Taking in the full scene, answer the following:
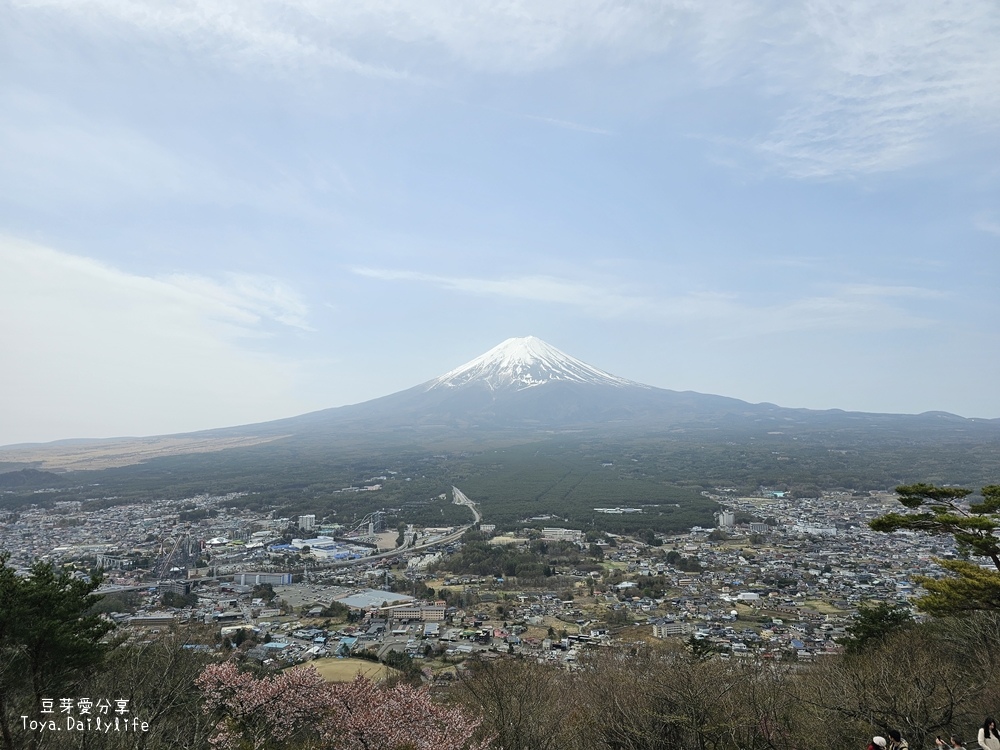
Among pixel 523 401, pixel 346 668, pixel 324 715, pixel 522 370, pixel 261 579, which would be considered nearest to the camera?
pixel 324 715

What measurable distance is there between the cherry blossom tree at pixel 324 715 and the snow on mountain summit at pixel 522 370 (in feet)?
406

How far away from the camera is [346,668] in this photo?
12.1m

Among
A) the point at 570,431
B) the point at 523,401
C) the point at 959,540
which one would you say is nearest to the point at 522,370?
the point at 523,401

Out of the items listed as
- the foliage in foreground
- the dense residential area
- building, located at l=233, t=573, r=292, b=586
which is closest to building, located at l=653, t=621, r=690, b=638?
the dense residential area

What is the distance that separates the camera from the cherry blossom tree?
199 inches

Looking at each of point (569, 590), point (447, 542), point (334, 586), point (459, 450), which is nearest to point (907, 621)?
point (569, 590)

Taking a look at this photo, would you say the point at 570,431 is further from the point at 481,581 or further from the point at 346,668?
the point at 346,668

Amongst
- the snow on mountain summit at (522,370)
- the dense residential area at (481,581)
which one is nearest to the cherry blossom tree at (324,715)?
the dense residential area at (481,581)

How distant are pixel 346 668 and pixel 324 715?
23.5 ft

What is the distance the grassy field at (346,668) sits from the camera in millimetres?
11039

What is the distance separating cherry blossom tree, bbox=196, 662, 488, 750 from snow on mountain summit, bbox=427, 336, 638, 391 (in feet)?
406

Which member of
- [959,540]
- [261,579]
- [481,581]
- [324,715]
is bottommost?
[481,581]

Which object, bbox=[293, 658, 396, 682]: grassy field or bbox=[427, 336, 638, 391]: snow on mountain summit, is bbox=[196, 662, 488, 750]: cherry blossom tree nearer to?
bbox=[293, 658, 396, 682]: grassy field

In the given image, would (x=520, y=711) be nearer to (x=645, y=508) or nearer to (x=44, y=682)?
(x=44, y=682)
